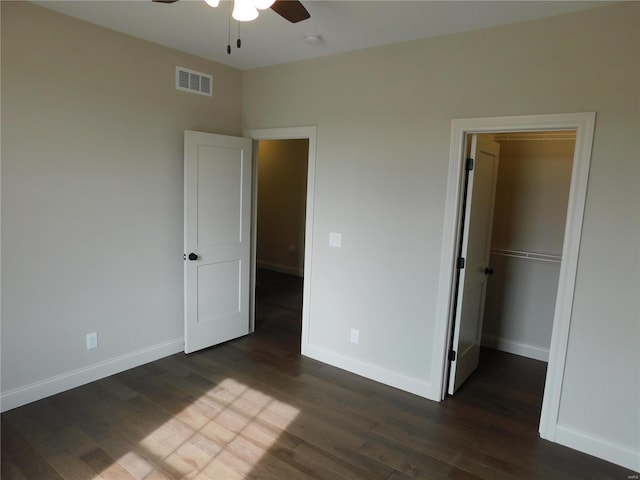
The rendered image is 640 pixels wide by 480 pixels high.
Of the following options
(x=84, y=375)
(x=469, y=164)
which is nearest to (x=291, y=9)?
(x=469, y=164)

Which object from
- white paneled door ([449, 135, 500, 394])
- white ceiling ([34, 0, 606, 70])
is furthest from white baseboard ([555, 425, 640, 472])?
white ceiling ([34, 0, 606, 70])

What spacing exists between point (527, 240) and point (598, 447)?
1919 mm

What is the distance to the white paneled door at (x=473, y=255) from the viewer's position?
9.77 feet

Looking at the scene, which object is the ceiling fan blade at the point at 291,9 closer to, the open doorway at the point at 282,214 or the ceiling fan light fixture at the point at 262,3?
the ceiling fan light fixture at the point at 262,3

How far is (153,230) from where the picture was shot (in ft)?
11.4

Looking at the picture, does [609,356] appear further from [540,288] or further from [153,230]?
[153,230]

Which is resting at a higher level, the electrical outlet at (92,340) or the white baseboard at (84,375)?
the electrical outlet at (92,340)

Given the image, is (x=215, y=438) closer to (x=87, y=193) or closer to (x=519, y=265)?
(x=87, y=193)

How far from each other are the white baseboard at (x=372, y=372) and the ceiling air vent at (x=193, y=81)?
256 centimetres

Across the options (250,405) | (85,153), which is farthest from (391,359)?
(85,153)

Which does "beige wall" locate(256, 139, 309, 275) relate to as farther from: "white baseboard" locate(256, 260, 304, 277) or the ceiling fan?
the ceiling fan

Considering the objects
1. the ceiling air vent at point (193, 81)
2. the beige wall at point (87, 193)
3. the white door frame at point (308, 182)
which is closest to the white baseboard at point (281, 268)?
the white door frame at point (308, 182)

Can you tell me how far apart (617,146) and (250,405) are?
2886 millimetres

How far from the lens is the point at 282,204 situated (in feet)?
23.7
